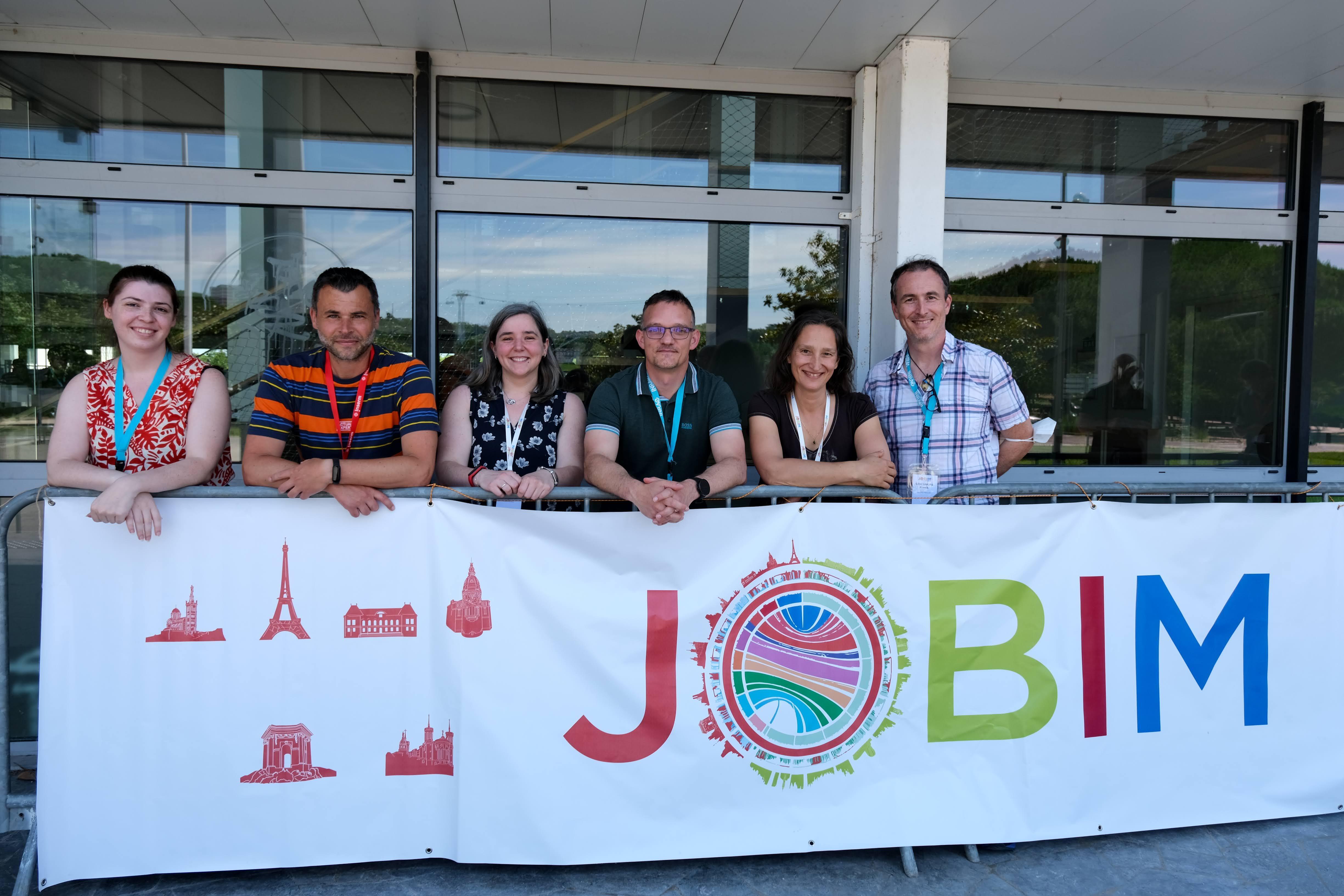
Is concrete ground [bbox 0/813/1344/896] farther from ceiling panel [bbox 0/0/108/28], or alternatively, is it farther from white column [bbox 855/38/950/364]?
ceiling panel [bbox 0/0/108/28]

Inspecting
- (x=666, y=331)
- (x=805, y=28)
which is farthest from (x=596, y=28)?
(x=666, y=331)

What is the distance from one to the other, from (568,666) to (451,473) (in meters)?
0.91

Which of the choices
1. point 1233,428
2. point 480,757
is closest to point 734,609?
point 480,757

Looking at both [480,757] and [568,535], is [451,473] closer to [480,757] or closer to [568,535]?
[568,535]

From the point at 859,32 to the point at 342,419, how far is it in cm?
328

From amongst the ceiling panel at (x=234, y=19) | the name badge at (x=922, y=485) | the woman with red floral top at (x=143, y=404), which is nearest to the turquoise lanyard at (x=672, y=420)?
the name badge at (x=922, y=485)

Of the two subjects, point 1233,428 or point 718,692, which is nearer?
point 718,692

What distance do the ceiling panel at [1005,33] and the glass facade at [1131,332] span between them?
3.20 feet

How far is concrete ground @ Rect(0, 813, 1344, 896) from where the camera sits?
2.76 meters

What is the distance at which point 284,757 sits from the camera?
2.72 meters

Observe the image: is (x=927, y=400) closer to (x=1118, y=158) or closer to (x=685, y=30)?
(x=685, y=30)

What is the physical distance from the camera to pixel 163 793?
2.69 m

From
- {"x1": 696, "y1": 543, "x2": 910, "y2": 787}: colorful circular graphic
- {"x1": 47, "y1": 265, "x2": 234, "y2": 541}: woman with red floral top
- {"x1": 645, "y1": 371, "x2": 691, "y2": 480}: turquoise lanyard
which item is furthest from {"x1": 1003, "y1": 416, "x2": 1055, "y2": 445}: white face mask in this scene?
{"x1": 47, "y1": 265, "x2": 234, "y2": 541}: woman with red floral top

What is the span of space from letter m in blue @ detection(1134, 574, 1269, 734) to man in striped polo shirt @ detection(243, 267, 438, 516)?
2716 mm
